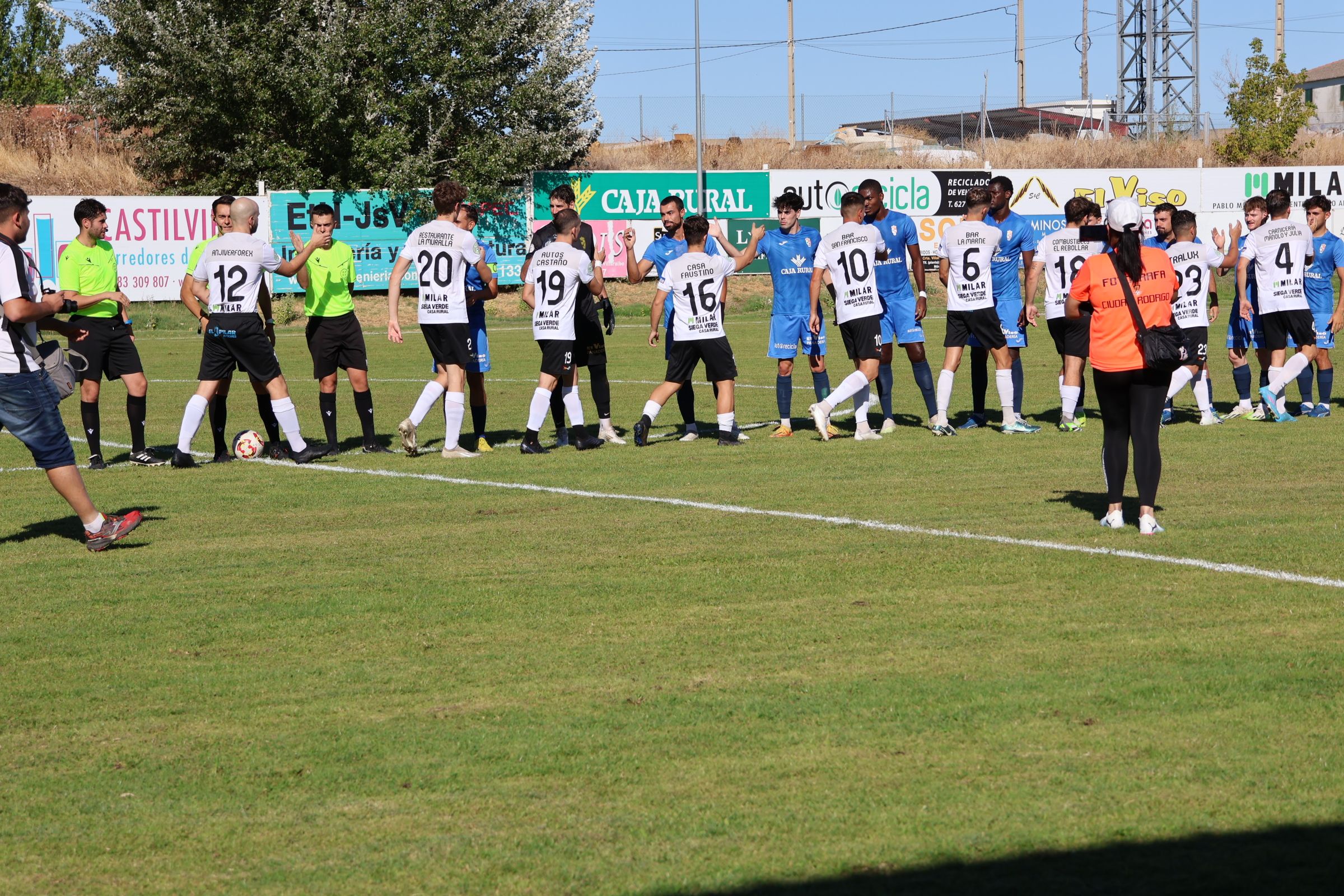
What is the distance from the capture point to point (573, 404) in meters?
12.7

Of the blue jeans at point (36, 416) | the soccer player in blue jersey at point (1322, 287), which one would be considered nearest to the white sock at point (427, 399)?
the blue jeans at point (36, 416)

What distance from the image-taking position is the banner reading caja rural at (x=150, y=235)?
31.7m

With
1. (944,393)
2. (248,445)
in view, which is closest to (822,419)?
(944,393)

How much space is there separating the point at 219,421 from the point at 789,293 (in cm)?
535

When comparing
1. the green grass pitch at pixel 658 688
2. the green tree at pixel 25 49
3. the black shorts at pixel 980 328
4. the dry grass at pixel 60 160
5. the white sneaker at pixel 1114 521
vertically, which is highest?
the green tree at pixel 25 49

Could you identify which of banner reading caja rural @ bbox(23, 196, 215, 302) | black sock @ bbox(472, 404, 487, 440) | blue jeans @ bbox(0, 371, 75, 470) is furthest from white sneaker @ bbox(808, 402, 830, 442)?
banner reading caja rural @ bbox(23, 196, 215, 302)

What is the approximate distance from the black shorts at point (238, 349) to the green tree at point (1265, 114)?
4289cm

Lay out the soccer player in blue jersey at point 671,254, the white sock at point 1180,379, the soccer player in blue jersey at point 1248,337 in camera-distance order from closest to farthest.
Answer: the soccer player in blue jersey at point 671,254 → the white sock at point 1180,379 → the soccer player in blue jersey at point 1248,337

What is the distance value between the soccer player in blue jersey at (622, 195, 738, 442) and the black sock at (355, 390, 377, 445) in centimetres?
258

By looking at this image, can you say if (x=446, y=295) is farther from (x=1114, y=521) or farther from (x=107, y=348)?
(x=1114, y=521)

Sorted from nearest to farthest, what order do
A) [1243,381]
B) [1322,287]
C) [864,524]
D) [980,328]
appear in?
[864,524]
[980,328]
[1322,287]
[1243,381]

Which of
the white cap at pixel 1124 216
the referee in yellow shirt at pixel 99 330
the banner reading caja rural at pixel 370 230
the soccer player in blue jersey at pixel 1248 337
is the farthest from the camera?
the banner reading caja rural at pixel 370 230

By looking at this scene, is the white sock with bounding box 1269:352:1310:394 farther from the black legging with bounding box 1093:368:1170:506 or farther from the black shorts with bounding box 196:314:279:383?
the black shorts with bounding box 196:314:279:383

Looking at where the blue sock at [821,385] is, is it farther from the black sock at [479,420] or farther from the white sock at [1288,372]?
the white sock at [1288,372]
